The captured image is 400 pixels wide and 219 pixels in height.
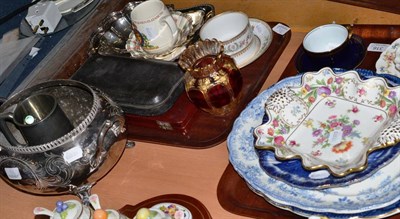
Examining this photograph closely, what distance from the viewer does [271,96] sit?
3.41 ft

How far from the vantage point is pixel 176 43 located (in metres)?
1.29

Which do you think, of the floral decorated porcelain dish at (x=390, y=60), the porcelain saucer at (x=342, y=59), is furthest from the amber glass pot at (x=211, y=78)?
the floral decorated porcelain dish at (x=390, y=60)

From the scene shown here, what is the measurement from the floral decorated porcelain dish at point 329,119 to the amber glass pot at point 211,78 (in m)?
0.13

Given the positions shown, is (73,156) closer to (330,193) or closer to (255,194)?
(255,194)

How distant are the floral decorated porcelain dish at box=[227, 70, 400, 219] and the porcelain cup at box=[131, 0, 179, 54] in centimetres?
36

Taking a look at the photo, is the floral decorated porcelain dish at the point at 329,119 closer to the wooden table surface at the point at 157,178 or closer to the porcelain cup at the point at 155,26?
the wooden table surface at the point at 157,178

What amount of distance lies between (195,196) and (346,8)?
511 millimetres

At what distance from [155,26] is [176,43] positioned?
2.5 inches

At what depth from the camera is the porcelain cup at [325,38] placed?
116cm

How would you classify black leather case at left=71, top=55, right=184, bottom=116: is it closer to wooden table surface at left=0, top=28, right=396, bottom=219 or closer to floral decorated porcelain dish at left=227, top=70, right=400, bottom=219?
wooden table surface at left=0, top=28, right=396, bottom=219

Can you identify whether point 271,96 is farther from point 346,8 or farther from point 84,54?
point 84,54

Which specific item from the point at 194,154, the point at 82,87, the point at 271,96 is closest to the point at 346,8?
the point at 271,96

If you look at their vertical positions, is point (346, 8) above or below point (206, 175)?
above

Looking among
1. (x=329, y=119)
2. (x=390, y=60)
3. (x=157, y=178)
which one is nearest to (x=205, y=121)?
(x=157, y=178)
